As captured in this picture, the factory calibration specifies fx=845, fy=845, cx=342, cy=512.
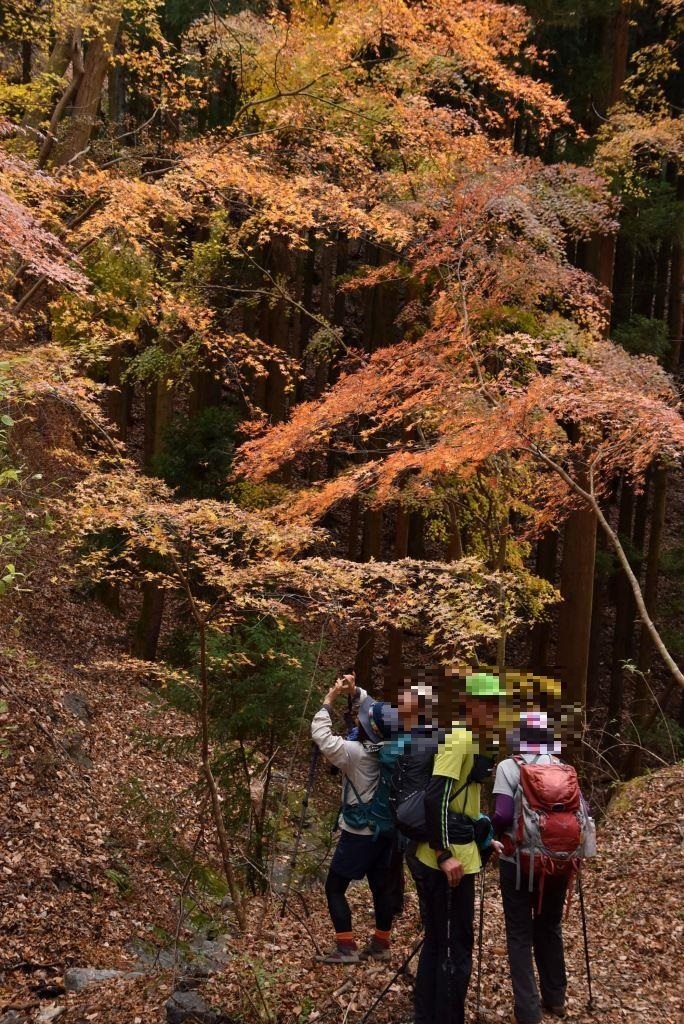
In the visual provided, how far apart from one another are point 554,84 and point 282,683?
12.4 meters

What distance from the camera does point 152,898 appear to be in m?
7.47

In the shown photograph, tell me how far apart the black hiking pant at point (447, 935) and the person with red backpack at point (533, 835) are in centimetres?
31

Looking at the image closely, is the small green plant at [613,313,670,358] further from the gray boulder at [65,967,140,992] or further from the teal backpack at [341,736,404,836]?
the gray boulder at [65,967,140,992]

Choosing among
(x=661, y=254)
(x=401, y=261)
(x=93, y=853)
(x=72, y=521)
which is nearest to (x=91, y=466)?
(x=72, y=521)

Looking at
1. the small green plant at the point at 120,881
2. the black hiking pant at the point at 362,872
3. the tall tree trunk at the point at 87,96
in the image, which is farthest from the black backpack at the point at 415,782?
the tall tree trunk at the point at 87,96

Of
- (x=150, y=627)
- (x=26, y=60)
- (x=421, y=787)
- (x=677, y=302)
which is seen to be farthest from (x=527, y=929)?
(x=26, y=60)

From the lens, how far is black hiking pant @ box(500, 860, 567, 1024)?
151 inches

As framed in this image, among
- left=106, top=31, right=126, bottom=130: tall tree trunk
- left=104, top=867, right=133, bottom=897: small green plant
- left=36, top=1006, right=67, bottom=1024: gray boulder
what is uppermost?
left=106, top=31, right=126, bottom=130: tall tree trunk

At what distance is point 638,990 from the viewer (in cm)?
491

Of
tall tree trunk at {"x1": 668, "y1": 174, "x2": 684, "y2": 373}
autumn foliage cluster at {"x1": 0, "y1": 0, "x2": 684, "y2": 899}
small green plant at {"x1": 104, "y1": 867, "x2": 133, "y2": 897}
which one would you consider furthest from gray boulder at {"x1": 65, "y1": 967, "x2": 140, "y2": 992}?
tall tree trunk at {"x1": 668, "y1": 174, "x2": 684, "y2": 373}

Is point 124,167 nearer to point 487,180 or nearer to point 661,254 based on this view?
point 487,180

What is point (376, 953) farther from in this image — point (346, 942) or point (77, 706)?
point (77, 706)

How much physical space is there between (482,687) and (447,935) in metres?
1.08

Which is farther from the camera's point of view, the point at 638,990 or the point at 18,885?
the point at 18,885
